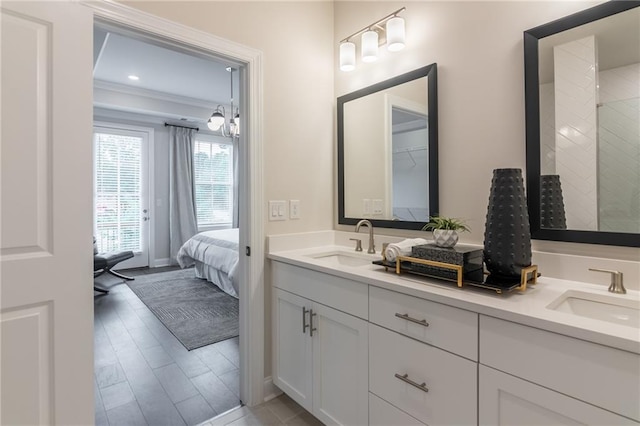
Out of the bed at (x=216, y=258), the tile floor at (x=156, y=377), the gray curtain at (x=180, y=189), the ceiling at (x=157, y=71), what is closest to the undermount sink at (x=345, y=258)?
the tile floor at (x=156, y=377)

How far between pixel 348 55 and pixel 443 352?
1832 millimetres

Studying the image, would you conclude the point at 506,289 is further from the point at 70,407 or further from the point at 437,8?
the point at 70,407

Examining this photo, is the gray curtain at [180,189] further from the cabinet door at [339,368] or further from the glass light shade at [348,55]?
the cabinet door at [339,368]

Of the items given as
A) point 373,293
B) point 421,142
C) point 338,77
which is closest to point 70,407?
point 373,293

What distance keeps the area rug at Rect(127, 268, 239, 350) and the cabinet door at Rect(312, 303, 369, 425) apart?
4.78 feet

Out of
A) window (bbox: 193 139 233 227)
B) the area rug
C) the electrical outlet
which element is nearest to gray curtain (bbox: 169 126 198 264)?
window (bbox: 193 139 233 227)

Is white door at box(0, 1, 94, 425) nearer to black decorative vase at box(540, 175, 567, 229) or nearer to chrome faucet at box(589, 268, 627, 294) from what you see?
black decorative vase at box(540, 175, 567, 229)

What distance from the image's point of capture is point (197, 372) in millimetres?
2223

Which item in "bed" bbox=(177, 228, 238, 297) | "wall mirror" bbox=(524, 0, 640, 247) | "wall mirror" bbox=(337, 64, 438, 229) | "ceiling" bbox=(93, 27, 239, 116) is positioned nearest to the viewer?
"wall mirror" bbox=(524, 0, 640, 247)

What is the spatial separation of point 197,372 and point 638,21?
2.96 m

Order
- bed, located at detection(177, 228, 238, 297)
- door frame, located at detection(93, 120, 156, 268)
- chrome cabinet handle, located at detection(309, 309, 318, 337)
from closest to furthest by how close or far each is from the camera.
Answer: chrome cabinet handle, located at detection(309, 309, 318, 337)
bed, located at detection(177, 228, 238, 297)
door frame, located at detection(93, 120, 156, 268)

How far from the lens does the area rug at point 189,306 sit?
2825mm

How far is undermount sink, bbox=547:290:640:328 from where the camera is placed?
3.38 ft

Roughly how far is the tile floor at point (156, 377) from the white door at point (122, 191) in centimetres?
243
